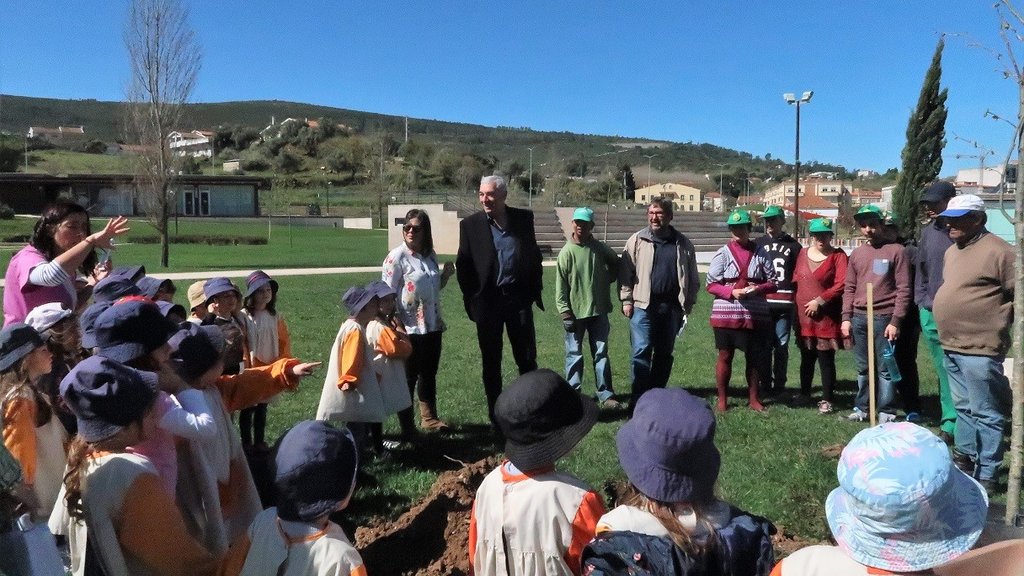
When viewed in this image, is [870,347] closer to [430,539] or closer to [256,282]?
[430,539]

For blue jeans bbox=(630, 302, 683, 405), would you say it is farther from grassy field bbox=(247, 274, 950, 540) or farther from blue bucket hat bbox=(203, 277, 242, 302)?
blue bucket hat bbox=(203, 277, 242, 302)

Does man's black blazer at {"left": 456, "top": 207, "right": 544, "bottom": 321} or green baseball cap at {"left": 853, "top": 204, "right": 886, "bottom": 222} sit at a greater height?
green baseball cap at {"left": 853, "top": 204, "right": 886, "bottom": 222}

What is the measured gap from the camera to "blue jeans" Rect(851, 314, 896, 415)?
21.1 ft

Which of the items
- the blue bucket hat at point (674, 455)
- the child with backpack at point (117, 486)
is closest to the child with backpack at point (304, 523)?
the child with backpack at point (117, 486)

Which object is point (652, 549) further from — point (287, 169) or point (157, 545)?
point (287, 169)

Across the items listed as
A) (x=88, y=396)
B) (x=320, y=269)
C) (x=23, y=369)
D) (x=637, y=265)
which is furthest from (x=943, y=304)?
(x=320, y=269)

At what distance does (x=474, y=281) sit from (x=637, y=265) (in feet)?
5.39

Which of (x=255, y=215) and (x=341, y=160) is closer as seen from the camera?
(x=255, y=215)

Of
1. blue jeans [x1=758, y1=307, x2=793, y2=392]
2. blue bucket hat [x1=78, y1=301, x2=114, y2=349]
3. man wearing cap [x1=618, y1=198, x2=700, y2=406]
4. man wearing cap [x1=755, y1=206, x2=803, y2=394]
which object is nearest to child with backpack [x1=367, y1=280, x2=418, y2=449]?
blue bucket hat [x1=78, y1=301, x2=114, y2=349]

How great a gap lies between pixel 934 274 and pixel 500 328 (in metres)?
3.40

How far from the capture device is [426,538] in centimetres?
411

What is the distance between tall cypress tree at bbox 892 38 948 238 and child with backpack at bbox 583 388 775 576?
43.1m

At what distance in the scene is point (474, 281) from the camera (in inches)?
233

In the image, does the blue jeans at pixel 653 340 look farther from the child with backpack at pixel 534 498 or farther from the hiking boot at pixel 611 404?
the child with backpack at pixel 534 498
